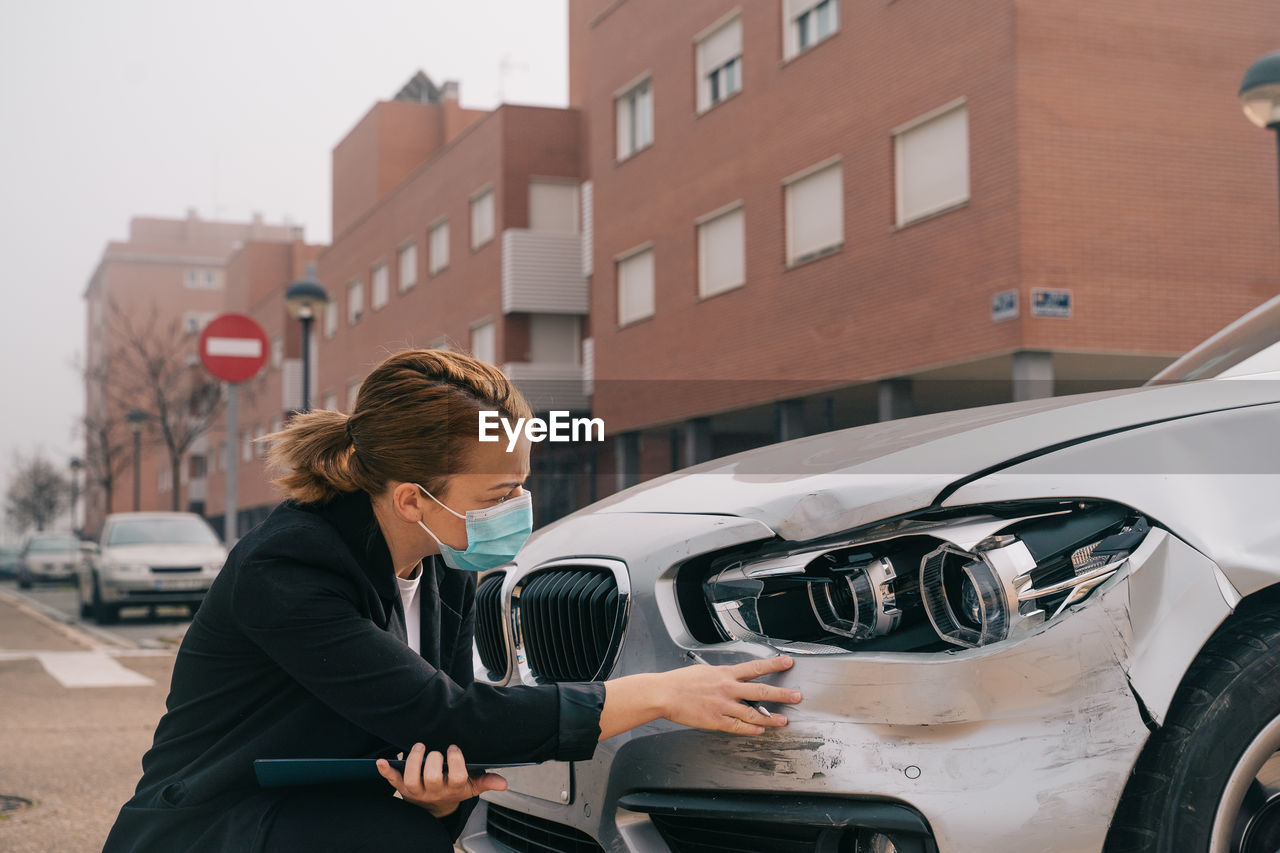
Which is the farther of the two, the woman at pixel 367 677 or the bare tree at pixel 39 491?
the bare tree at pixel 39 491

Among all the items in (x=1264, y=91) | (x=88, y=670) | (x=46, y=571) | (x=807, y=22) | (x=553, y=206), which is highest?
(x=807, y=22)

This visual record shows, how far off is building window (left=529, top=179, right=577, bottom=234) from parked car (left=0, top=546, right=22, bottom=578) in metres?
33.8

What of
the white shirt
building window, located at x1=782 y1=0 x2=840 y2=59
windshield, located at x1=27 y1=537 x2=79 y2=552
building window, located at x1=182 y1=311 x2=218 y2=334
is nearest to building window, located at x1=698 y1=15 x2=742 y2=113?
building window, located at x1=782 y1=0 x2=840 y2=59

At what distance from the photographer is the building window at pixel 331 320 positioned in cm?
4409

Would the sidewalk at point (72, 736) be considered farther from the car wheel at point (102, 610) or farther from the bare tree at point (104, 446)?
the bare tree at point (104, 446)

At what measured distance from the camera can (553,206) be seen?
104 ft

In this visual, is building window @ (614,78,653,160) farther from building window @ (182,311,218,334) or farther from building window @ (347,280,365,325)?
building window @ (182,311,218,334)

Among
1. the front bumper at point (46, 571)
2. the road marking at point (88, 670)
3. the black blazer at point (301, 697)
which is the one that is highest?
the black blazer at point (301, 697)

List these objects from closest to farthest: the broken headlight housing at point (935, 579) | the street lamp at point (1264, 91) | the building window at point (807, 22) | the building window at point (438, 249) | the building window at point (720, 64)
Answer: the broken headlight housing at point (935, 579), the street lamp at point (1264, 91), the building window at point (807, 22), the building window at point (720, 64), the building window at point (438, 249)

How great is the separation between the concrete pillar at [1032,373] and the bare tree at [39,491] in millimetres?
73820

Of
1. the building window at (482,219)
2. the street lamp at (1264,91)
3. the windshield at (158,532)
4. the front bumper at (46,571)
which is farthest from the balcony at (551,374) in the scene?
the street lamp at (1264,91)

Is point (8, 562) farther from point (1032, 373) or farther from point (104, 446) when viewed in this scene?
point (1032, 373)

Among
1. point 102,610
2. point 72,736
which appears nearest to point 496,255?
point 102,610

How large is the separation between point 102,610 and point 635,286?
37.7 ft
